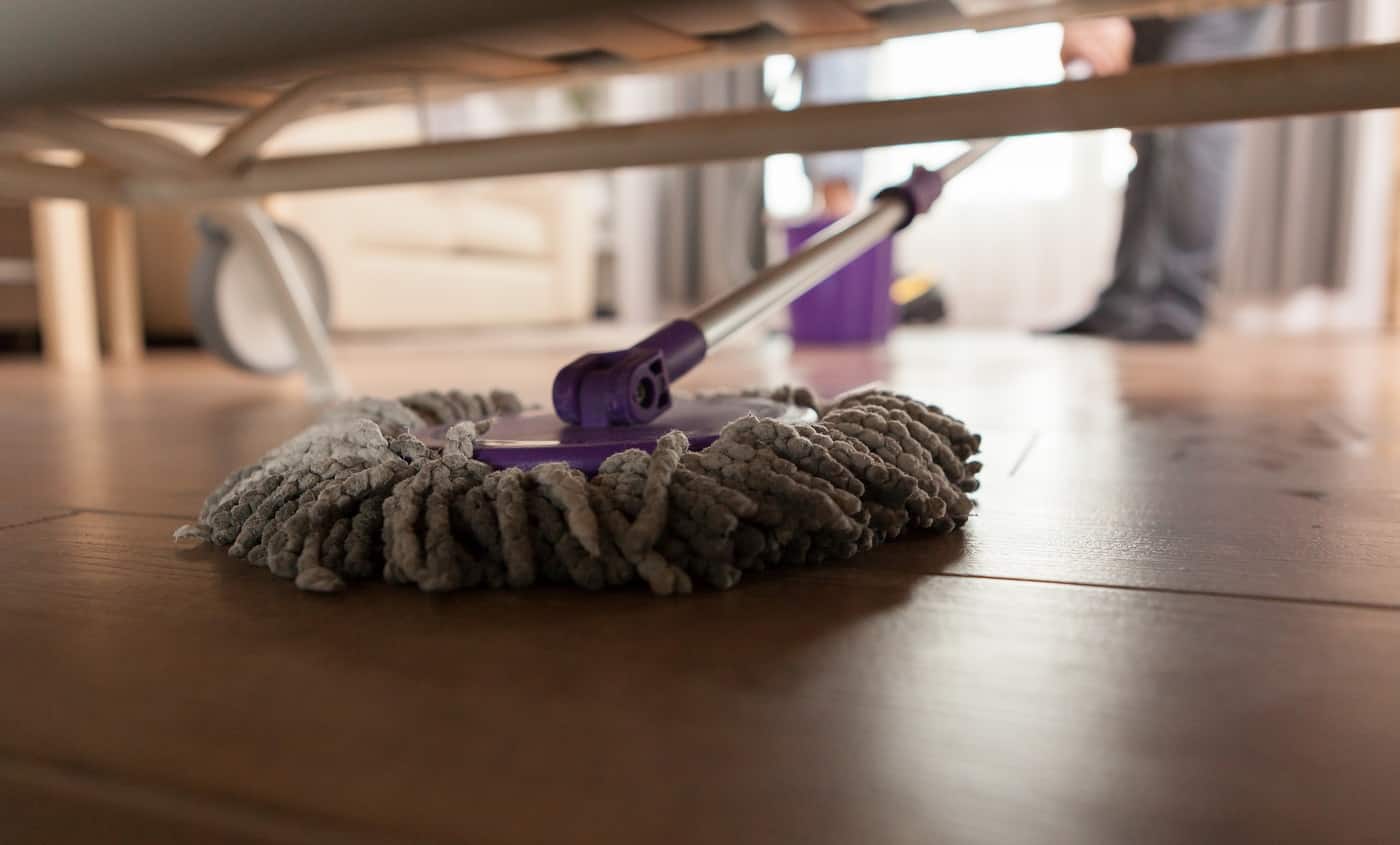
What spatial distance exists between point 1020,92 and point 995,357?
1.40 metres

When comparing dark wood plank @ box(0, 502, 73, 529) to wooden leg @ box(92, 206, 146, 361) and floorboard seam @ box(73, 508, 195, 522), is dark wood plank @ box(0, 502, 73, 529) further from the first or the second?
wooden leg @ box(92, 206, 146, 361)

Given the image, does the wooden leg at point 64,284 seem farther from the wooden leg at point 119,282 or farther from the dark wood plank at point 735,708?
the dark wood plank at point 735,708

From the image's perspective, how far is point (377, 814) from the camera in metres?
0.24

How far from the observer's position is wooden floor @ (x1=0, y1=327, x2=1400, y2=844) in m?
0.24

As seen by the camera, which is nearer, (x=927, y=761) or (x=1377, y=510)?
(x=927, y=761)

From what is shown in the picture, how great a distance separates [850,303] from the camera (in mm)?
2572

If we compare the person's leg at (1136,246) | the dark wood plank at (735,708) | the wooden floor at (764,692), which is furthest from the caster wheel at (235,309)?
the person's leg at (1136,246)

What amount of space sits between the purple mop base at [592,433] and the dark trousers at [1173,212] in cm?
208

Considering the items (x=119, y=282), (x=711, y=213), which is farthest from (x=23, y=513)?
(x=711, y=213)

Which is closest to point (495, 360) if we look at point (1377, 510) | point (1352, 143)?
point (1377, 510)

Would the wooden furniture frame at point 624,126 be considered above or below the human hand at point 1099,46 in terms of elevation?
below

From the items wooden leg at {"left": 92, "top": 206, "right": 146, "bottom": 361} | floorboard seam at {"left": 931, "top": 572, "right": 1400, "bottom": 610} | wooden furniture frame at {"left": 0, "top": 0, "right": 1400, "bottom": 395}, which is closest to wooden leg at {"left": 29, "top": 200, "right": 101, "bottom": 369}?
wooden leg at {"left": 92, "top": 206, "right": 146, "bottom": 361}

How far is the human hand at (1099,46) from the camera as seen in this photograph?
92.4 inches

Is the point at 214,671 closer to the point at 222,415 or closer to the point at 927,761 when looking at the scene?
the point at 927,761
